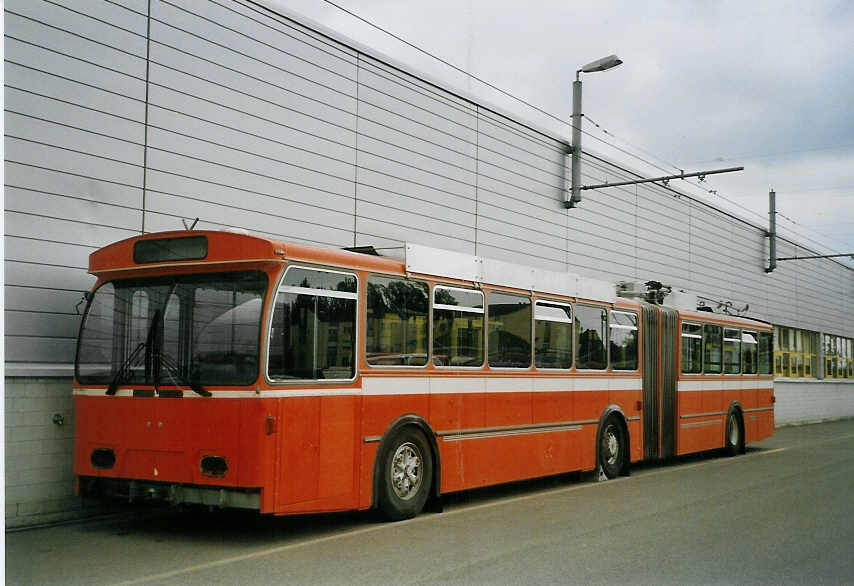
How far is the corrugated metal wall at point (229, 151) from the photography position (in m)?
10.1

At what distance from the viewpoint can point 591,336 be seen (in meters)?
14.2

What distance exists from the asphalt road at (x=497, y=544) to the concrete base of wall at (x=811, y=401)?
20605 mm

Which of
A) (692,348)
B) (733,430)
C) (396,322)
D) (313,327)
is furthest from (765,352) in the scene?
(313,327)

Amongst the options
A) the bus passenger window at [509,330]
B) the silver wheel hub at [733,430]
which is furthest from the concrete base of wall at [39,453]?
the silver wheel hub at [733,430]

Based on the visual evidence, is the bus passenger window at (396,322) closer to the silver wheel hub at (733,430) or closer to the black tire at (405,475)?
the black tire at (405,475)

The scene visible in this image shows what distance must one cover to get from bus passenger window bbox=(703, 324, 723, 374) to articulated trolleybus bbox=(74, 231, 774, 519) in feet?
21.8

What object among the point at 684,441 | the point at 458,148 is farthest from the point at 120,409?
the point at 684,441

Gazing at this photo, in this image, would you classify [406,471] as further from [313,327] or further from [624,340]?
[624,340]

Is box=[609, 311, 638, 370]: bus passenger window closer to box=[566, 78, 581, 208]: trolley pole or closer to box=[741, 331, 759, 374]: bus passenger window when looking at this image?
box=[741, 331, 759, 374]: bus passenger window

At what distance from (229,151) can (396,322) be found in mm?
4137

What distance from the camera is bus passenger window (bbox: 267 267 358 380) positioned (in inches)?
339

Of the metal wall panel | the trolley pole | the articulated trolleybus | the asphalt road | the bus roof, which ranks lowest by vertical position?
the asphalt road

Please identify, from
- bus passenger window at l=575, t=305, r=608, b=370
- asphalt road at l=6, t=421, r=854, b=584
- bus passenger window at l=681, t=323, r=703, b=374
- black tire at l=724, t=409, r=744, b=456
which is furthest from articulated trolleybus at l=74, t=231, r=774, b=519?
black tire at l=724, t=409, r=744, b=456

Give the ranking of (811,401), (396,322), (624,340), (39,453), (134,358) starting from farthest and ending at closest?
(811,401) → (624,340) → (396,322) → (39,453) → (134,358)
